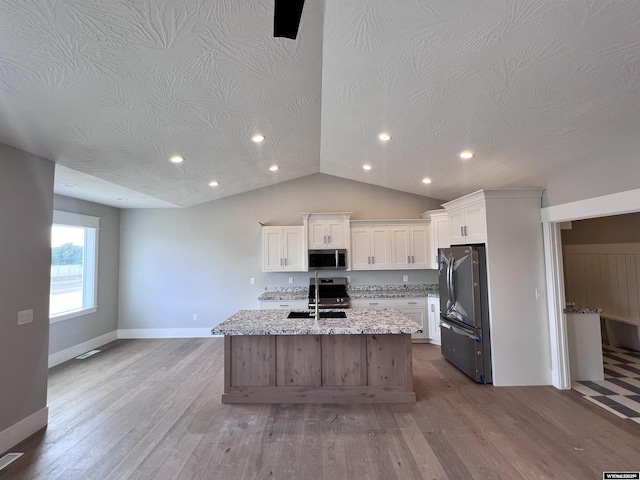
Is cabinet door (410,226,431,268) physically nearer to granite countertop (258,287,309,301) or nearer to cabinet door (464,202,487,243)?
cabinet door (464,202,487,243)

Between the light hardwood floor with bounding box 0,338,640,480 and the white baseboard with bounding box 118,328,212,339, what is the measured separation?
1.96 m

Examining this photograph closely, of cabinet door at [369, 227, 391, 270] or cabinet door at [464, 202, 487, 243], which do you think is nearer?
cabinet door at [464, 202, 487, 243]

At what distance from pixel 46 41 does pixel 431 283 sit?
18.8 ft

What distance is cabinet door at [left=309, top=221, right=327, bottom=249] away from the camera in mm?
5156

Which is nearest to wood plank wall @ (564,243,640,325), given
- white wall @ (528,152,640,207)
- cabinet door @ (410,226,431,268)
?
cabinet door @ (410,226,431,268)

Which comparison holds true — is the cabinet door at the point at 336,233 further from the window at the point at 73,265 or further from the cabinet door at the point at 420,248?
the window at the point at 73,265

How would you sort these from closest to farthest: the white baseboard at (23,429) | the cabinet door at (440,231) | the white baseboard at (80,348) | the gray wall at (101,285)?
the white baseboard at (23,429) < the white baseboard at (80,348) < the gray wall at (101,285) < the cabinet door at (440,231)

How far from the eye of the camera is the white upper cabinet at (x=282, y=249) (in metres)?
5.21

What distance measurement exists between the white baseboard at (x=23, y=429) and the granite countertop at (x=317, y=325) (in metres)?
1.68

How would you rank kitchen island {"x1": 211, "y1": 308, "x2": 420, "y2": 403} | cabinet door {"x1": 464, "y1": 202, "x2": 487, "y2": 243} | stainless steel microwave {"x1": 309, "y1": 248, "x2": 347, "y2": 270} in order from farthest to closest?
stainless steel microwave {"x1": 309, "y1": 248, "x2": 347, "y2": 270}, cabinet door {"x1": 464, "y1": 202, "x2": 487, "y2": 243}, kitchen island {"x1": 211, "y1": 308, "x2": 420, "y2": 403}

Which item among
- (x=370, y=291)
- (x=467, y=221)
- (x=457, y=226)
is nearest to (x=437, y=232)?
(x=457, y=226)

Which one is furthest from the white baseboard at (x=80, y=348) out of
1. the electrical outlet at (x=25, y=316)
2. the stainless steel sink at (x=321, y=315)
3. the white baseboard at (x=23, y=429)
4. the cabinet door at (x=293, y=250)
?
the stainless steel sink at (x=321, y=315)

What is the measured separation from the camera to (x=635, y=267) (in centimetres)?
451

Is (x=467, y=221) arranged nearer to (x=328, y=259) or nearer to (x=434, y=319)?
(x=434, y=319)
